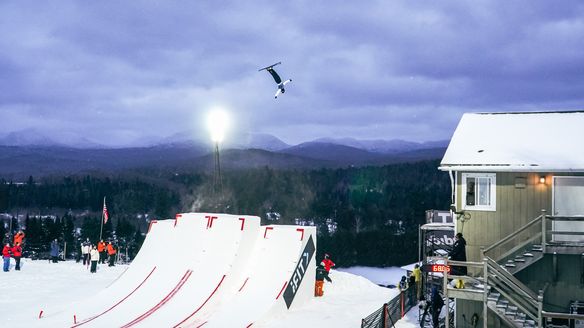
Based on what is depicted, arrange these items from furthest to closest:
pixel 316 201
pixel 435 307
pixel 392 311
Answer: pixel 316 201 → pixel 392 311 → pixel 435 307

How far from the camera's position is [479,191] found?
1772cm

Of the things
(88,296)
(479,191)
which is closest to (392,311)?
(479,191)

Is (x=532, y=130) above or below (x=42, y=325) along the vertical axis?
above

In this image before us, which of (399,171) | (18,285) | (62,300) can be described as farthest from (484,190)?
(399,171)

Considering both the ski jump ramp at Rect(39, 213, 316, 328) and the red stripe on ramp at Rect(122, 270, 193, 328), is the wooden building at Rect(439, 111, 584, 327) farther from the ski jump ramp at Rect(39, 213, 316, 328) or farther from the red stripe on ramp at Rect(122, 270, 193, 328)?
the red stripe on ramp at Rect(122, 270, 193, 328)

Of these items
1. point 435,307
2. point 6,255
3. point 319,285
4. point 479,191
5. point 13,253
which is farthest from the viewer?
point 13,253

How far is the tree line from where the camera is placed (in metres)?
132

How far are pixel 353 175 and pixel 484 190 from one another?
18157 centimetres

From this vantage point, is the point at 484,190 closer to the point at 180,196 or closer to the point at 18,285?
the point at 18,285

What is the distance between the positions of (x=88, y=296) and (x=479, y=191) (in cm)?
1621

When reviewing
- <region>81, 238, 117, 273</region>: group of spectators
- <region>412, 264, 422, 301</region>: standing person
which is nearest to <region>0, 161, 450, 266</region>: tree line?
<region>81, 238, 117, 273</region>: group of spectators

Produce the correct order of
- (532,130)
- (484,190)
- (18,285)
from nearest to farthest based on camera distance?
(484,190), (532,130), (18,285)

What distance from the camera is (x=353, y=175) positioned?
198500mm

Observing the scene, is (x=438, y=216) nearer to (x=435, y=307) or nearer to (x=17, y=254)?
(x=435, y=307)
